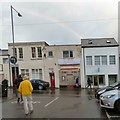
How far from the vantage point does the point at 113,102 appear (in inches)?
435

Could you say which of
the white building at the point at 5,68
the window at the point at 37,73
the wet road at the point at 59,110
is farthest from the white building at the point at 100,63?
the wet road at the point at 59,110

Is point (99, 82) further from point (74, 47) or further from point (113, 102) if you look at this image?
point (113, 102)

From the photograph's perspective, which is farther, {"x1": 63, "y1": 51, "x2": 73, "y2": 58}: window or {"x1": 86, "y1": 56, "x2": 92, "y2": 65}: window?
{"x1": 63, "y1": 51, "x2": 73, "y2": 58}: window

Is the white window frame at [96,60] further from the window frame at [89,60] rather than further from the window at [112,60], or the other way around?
the window at [112,60]

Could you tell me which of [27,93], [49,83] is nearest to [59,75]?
[49,83]

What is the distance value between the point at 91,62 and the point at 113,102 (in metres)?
23.8

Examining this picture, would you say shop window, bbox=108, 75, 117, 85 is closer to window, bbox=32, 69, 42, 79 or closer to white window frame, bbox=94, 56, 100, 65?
white window frame, bbox=94, 56, 100, 65

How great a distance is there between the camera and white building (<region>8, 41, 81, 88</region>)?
116ft

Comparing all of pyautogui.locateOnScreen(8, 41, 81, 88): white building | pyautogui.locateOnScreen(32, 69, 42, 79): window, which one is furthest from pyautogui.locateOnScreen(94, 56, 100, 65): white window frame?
pyautogui.locateOnScreen(32, 69, 42, 79): window

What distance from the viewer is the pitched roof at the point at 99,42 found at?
34.7 metres

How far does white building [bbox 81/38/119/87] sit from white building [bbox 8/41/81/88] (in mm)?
1136

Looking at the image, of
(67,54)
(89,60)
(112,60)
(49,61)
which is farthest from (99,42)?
(49,61)

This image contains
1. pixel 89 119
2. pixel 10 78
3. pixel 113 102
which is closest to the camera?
pixel 89 119

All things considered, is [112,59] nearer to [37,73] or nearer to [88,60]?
[88,60]
